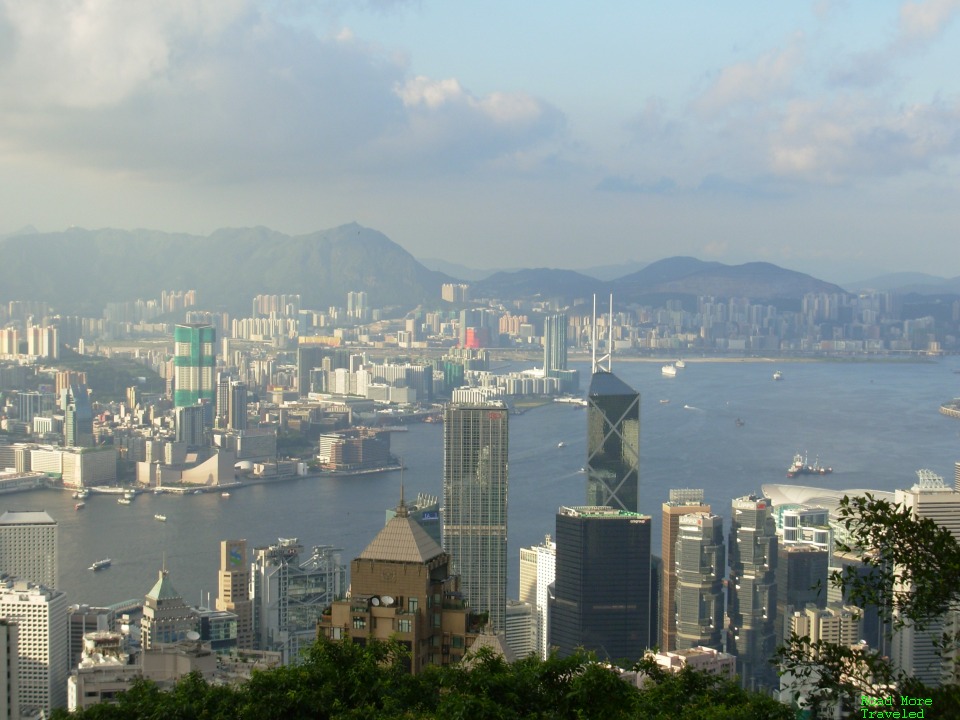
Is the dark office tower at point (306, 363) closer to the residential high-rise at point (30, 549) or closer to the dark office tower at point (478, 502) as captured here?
the dark office tower at point (478, 502)

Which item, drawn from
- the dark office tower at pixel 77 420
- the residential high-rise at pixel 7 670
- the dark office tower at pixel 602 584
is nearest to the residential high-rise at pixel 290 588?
the dark office tower at pixel 602 584

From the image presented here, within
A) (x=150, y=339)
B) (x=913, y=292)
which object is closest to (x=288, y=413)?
(x=150, y=339)

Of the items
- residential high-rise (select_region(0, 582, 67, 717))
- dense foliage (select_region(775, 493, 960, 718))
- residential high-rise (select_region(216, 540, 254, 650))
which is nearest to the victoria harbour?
residential high-rise (select_region(216, 540, 254, 650))

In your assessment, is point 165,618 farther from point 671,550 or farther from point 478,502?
point 671,550

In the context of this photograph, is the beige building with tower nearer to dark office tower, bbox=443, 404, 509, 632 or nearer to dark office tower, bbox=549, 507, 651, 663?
dark office tower, bbox=443, 404, 509, 632

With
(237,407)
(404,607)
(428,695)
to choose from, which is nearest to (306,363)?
(237,407)

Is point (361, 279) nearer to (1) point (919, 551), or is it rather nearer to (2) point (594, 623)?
(2) point (594, 623)

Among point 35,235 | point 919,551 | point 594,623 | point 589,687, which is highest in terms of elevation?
point 35,235
